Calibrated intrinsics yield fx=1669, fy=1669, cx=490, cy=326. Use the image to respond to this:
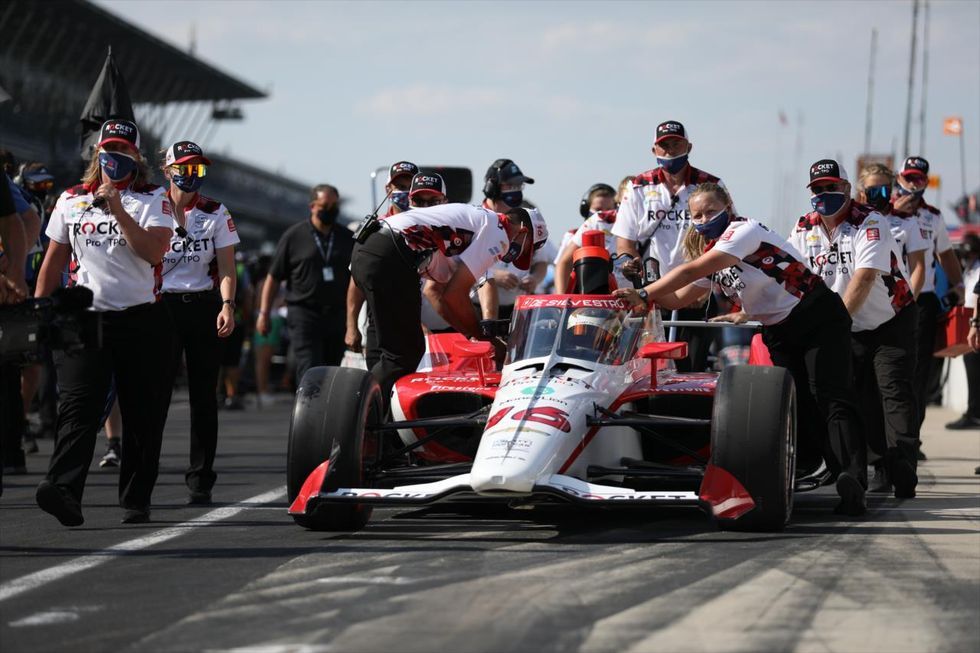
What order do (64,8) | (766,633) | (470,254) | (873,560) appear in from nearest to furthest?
1. (766,633)
2. (873,560)
3. (470,254)
4. (64,8)

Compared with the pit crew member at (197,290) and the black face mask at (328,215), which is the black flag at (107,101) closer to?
the black face mask at (328,215)

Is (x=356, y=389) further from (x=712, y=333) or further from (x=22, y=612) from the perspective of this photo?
(x=712, y=333)

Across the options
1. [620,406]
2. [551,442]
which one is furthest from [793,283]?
[551,442]

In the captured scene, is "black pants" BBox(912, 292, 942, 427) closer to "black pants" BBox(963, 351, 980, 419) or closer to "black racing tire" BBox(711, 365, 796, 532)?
"black pants" BBox(963, 351, 980, 419)

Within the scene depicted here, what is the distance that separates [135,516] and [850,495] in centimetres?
355

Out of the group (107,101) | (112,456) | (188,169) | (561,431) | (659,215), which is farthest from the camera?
(107,101)

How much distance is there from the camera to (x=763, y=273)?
28.2 ft

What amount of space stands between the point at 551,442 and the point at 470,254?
1.87m

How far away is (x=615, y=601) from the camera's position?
18.7ft

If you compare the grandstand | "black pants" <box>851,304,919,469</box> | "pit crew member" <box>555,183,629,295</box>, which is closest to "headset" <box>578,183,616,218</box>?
"pit crew member" <box>555,183,629,295</box>

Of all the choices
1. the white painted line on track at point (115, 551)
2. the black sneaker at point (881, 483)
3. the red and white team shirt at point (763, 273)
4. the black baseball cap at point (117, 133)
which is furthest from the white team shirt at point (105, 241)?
the black sneaker at point (881, 483)

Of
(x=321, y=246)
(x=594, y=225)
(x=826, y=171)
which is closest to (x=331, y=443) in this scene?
(x=826, y=171)

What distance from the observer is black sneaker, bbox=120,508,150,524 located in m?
8.14

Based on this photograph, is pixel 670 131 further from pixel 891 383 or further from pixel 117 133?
pixel 117 133
